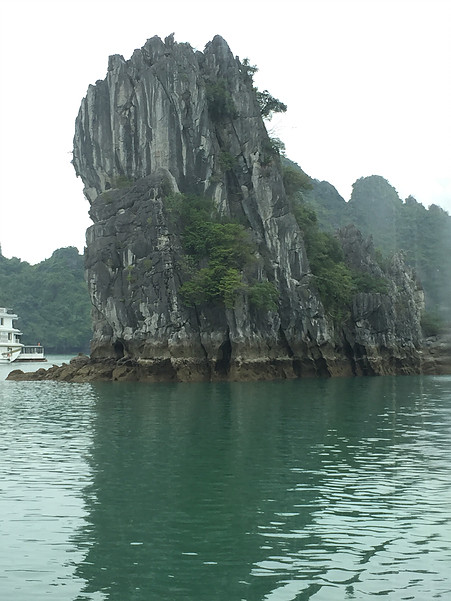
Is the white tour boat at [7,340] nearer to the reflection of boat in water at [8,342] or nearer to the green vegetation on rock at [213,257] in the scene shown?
the reflection of boat in water at [8,342]

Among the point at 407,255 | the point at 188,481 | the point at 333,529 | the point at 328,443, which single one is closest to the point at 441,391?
the point at 328,443

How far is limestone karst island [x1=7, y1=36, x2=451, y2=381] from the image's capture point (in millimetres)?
49188

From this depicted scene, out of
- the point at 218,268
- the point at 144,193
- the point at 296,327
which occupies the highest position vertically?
the point at 144,193

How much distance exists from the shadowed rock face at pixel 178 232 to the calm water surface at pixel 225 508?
2303 centimetres

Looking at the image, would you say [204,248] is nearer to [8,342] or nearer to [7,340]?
[8,342]

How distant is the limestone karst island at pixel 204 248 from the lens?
49188 mm

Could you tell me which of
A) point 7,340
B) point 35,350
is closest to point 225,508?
point 7,340

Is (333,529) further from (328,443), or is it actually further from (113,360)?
(113,360)

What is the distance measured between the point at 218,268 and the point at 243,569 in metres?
40.2

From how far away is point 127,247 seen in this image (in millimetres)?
50469

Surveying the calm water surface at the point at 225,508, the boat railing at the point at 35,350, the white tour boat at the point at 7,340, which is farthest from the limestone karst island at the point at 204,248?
the boat railing at the point at 35,350

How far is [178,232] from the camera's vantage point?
168 ft

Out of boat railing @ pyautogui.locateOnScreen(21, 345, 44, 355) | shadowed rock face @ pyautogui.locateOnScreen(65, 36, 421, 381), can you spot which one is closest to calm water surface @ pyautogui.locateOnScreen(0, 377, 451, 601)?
shadowed rock face @ pyautogui.locateOnScreen(65, 36, 421, 381)

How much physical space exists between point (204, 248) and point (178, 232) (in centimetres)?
227
